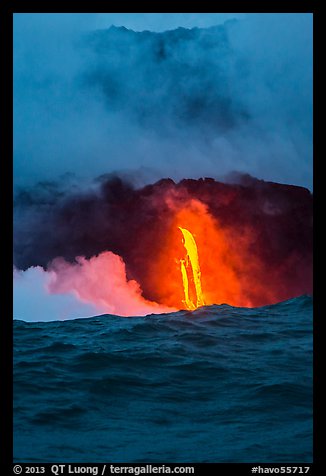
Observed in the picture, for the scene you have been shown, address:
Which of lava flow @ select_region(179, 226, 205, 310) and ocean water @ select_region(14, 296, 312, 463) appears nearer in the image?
ocean water @ select_region(14, 296, 312, 463)

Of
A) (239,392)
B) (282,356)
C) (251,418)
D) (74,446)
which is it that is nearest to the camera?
(74,446)

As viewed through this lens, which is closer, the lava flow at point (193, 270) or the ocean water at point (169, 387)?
the ocean water at point (169, 387)

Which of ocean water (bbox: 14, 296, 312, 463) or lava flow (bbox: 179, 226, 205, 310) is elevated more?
lava flow (bbox: 179, 226, 205, 310)

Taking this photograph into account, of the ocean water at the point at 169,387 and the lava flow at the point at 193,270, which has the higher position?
the lava flow at the point at 193,270

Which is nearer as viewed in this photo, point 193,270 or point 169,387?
point 169,387

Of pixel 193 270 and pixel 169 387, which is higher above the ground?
pixel 193 270
